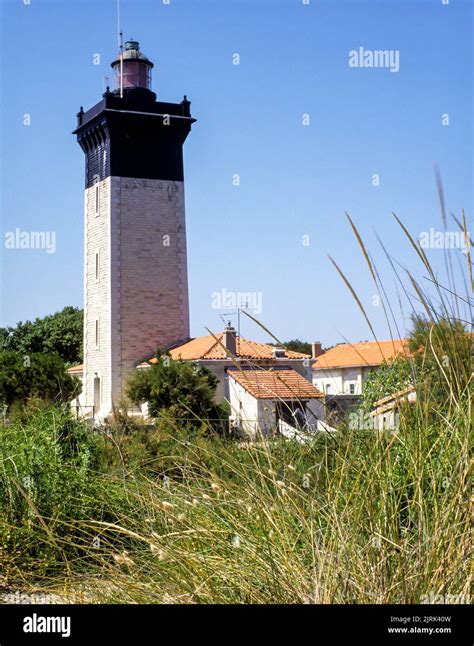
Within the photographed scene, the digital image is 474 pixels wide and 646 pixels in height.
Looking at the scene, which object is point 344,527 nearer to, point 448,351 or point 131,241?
point 448,351

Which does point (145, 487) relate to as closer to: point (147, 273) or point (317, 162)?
point (317, 162)

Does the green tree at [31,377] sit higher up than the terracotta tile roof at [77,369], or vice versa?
the terracotta tile roof at [77,369]

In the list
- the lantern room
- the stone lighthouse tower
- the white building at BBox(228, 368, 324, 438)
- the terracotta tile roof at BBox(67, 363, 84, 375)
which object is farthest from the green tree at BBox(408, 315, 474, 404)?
the terracotta tile roof at BBox(67, 363, 84, 375)

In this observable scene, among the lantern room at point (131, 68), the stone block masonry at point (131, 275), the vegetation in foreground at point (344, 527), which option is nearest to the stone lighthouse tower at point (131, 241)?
the stone block masonry at point (131, 275)

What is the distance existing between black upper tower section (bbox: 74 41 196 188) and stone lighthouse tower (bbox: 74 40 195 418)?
1.5 inches

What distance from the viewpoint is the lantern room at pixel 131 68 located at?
28984 mm

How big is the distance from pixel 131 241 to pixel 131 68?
6639mm

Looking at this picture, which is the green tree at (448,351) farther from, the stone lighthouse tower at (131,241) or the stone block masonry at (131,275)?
the stone block masonry at (131,275)

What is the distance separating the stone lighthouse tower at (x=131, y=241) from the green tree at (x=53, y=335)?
4943 millimetres

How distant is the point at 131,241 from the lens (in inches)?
1294

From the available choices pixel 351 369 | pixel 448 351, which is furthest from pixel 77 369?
pixel 448 351

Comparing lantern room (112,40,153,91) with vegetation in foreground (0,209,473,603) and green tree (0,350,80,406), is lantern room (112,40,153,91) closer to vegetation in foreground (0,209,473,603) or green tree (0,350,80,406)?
green tree (0,350,80,406)

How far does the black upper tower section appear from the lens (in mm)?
29531

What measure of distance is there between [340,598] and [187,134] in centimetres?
3251
